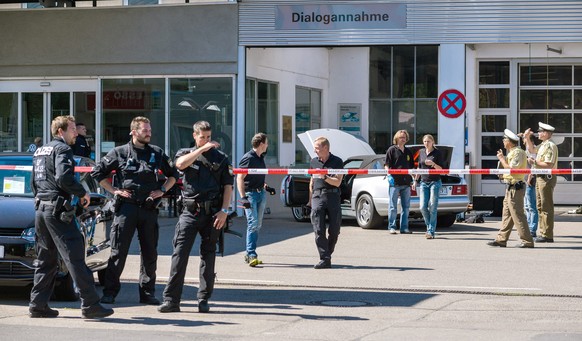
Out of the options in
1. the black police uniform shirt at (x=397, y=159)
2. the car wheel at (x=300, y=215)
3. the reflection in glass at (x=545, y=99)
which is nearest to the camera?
the black police uniform shirt at (x=397, y=159)

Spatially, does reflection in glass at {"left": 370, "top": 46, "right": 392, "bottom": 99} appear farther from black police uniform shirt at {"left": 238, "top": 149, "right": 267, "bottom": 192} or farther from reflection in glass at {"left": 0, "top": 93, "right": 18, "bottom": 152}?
black police uniform shirt at {"left": 238, "top": 149, "right": 267, "bottom": 192}

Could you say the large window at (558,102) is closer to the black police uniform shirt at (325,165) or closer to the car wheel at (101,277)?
the black police uniform shirt at (325,165)

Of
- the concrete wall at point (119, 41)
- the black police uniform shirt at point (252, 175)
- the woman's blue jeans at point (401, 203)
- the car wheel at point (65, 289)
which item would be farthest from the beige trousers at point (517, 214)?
the concrete wall at point (119, 41)

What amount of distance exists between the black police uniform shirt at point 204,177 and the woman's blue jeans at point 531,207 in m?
8.60

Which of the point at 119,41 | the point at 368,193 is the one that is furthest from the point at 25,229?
the point at 119,41

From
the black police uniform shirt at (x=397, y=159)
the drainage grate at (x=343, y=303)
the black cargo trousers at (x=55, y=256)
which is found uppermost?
the black police uniform shirt at (x=397, y=159)

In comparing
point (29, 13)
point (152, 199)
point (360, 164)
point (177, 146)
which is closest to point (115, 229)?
point (152, 199)

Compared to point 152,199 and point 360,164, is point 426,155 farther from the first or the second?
point 152,199

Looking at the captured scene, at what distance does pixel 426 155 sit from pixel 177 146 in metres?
7.08

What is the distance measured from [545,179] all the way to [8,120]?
45.2 ft

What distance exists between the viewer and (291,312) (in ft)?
33.2

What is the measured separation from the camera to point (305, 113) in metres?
28.7

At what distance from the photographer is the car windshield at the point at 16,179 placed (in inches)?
465

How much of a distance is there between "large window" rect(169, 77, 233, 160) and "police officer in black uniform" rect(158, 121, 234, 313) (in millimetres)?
13459
